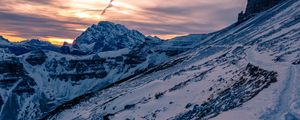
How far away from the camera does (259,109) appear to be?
21.2 meters

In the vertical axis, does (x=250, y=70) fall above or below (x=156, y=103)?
above

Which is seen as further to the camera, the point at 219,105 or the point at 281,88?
the point at 219,105

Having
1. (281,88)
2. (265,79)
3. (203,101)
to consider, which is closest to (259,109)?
(281,88)

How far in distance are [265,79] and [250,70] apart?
33.0ft

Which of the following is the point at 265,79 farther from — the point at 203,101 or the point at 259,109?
the point at 259,109

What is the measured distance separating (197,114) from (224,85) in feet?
25.8

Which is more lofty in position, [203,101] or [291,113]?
[291,113]

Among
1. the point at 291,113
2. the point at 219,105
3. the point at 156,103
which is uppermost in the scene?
the point at 291,113

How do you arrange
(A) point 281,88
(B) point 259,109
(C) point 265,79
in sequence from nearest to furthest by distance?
(B) point 259,109 < (A) point 281,88 < (C) point 265,79

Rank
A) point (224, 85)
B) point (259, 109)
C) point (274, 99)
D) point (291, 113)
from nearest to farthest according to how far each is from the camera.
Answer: point (291, 113), point (259, 109), point (274, 99), point (224, 85)

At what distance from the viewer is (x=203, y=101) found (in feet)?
115

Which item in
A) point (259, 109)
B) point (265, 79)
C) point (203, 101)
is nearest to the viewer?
point (259, 109)

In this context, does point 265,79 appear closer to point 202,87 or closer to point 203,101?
point 203,101

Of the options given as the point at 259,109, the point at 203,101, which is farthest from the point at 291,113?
the point at 203,101
